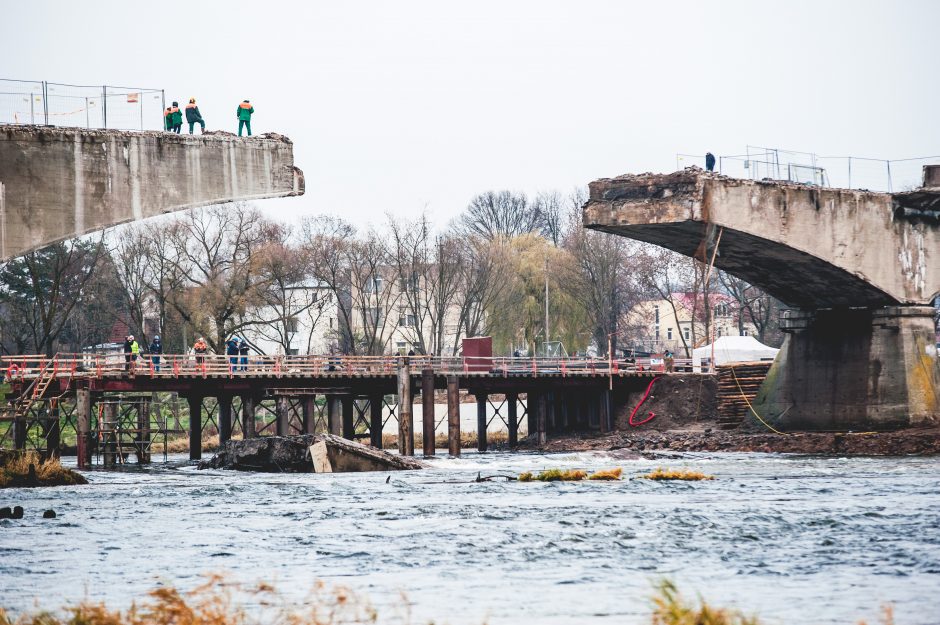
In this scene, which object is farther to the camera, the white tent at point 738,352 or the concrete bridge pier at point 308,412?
the white tent at point 738,352

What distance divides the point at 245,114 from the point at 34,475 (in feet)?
40.4

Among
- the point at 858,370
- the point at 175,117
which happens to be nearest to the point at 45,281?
the point at 858,370

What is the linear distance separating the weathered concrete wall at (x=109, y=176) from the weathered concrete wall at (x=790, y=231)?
47.9ft

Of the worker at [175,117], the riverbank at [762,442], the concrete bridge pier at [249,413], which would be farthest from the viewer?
the concrete bridge pier at [249,413]

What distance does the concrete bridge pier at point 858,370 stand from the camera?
4528 cm

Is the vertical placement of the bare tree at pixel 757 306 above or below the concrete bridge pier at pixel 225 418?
above

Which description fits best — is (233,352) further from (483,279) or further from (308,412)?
(483,279)

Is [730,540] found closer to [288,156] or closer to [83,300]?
[288,156]

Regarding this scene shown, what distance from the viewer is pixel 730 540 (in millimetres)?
21016

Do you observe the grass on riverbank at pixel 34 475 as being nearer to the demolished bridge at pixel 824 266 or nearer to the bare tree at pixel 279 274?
the demolished bridge at pixel 824 266

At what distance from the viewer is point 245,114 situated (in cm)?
2966

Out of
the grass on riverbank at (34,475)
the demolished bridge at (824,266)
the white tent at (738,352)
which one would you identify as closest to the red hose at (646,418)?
the white tent at (738,352)

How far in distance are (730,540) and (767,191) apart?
21885mm

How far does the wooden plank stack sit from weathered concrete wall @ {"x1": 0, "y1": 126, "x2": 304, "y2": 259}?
3097 centimetres
